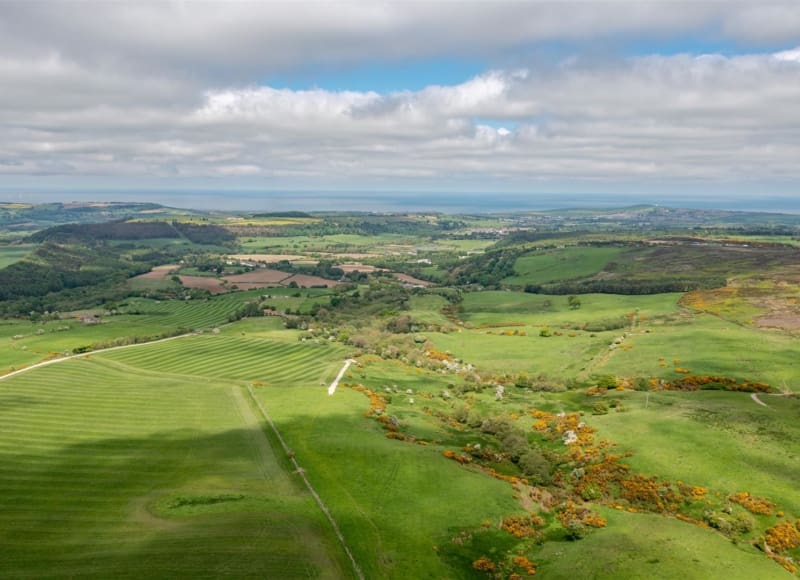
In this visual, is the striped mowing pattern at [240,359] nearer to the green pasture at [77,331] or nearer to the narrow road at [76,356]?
the narrow road at [76,356]

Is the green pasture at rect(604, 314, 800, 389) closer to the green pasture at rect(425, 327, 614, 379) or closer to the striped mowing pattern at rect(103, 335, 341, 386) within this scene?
the green pasture at rect(425, 327, 614, 379)

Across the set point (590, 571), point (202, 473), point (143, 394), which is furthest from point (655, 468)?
point (143, 394)

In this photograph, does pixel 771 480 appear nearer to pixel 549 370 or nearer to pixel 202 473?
pixel 549 370

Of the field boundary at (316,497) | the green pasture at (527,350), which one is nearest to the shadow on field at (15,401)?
the field boundary at (316,497)

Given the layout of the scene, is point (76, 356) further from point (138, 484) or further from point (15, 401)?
point (138, 484)

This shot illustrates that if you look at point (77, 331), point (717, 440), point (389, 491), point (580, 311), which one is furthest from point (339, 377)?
point (77, 331)
